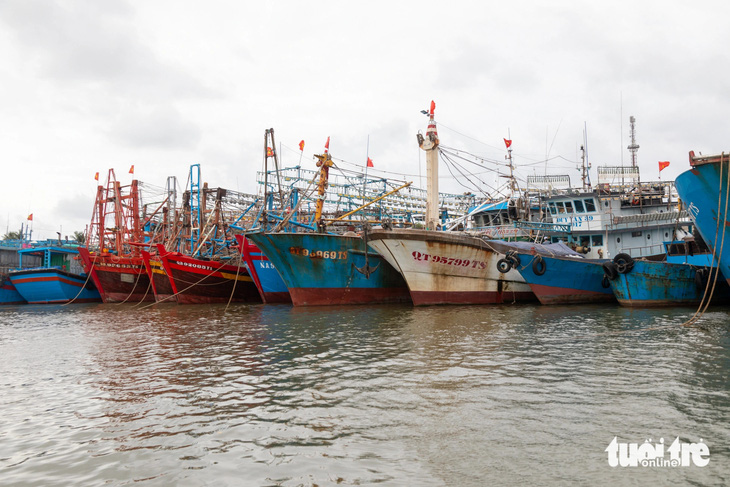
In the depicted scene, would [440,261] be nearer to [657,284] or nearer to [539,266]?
[539,266]

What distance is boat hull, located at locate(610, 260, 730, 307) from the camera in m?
19.7

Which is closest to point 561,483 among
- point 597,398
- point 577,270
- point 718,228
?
point 597,398

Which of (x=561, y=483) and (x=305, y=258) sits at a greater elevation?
(x=305, y=258)

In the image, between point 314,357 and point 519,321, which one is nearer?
point 314,357

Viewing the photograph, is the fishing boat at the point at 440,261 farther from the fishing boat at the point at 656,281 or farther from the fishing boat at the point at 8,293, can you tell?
the fishing boat at the point at 8,293

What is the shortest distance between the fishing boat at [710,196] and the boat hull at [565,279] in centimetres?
540

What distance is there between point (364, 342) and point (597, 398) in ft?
20.8

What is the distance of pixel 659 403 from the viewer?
6816 millimetres

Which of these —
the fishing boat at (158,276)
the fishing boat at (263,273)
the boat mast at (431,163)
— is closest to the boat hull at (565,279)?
the boat mast at (431,163)

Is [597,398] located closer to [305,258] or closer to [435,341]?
[435,341]

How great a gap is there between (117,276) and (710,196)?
3211 centimetres

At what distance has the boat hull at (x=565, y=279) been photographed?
69.3 ft

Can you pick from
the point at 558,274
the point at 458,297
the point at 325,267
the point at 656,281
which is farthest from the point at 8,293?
the point at 656,281

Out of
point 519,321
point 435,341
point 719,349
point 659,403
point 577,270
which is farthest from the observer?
point 577,270
